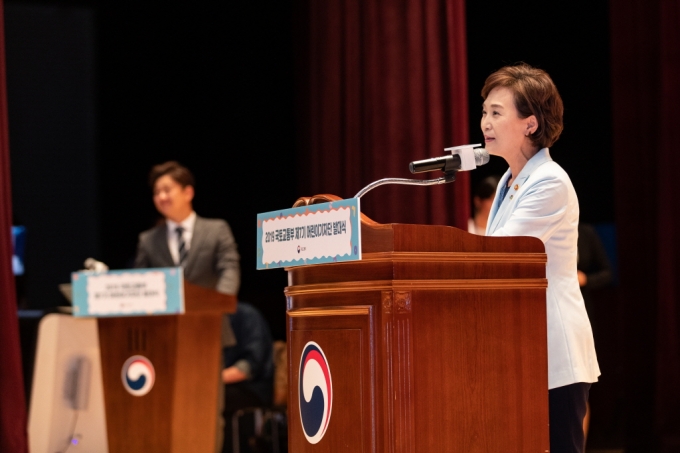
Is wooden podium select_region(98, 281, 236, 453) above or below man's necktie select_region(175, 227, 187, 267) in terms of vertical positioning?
below

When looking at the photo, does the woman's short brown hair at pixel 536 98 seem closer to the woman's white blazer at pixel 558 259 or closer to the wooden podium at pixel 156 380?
the woman's white blazer at pixel 558 259

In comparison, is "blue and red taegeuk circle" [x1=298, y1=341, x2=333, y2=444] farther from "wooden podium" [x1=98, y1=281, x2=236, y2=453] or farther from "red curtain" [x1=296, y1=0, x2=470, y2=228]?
"red curtain" [x1=296, y1=0, x2=470, y2=228]

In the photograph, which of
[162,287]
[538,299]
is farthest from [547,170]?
[162,287]

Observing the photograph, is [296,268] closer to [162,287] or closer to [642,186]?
[162,287]

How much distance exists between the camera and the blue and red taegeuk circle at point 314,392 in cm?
182

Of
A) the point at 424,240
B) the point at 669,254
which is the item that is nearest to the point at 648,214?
the point at 669,254

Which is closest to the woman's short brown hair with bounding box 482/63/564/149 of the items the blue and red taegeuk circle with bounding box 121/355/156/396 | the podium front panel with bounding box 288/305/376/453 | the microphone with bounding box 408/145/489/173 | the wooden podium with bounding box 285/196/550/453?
the microphone with bounding box 408/145/489/173

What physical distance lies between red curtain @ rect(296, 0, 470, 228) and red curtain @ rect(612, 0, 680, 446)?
1.07 metres

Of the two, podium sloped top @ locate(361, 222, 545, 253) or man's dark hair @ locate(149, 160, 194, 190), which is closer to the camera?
podium sloped top @ locate(361, 222, 545, 253)

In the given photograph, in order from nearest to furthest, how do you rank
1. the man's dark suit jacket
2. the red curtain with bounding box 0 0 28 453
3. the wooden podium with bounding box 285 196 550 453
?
1. the wooden podium with bounding box 285 196 550 453
2. the red curtain with bounding box 0 0 28 453
3. the man's dark suit jacket

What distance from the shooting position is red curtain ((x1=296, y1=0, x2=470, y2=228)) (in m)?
4.56

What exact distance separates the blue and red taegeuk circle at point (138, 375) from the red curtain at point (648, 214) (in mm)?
2556

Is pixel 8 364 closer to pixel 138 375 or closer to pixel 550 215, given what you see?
pixel 138 375

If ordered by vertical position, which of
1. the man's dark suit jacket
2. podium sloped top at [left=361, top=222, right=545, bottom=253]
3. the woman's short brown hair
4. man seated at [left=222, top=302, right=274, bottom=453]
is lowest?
man seated at [left=222, top=302, right=274, bottom=453]
